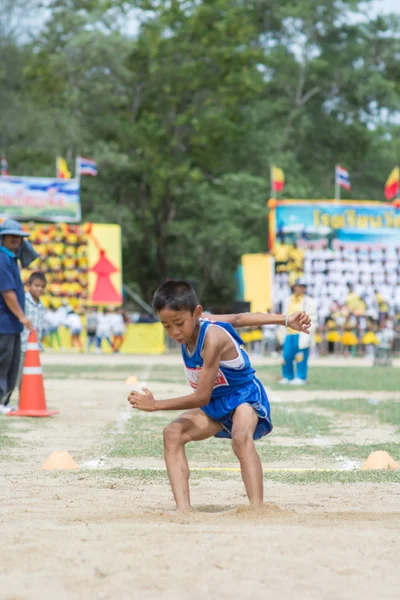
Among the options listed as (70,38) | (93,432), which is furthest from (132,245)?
(93,432)

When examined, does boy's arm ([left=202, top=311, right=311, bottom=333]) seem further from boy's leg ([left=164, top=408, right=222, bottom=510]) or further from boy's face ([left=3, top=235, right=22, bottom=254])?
boy's face ([left=3, top=235, right=22, bottom=254])

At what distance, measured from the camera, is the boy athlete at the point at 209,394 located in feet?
18.1

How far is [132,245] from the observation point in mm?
49844

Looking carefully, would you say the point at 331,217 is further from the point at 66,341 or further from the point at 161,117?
the point at 161,117

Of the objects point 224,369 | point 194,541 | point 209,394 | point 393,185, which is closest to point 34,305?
point 224,369

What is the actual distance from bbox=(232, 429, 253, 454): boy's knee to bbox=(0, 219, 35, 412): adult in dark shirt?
19.4 feet

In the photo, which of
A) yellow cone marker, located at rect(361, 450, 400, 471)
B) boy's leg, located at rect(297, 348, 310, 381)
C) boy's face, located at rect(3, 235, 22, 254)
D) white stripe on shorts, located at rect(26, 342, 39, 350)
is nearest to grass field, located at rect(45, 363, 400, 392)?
boy's leg, located at rect(297, 348, 310, 381)

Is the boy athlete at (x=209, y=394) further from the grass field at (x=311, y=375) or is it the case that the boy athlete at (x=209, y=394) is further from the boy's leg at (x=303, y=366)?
the boy's leg at (x=303, y=366)

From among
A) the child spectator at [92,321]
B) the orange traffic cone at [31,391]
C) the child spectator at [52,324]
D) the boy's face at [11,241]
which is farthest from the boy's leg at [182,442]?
the child spectator at [92,321]

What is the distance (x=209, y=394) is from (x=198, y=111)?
41.5 metres

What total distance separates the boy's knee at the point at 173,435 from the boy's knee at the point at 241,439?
0.33 meters

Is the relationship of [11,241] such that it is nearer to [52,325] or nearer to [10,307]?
[10,307]

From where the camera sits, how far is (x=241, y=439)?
558 cm

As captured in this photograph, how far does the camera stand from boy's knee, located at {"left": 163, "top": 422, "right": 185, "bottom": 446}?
578cm
